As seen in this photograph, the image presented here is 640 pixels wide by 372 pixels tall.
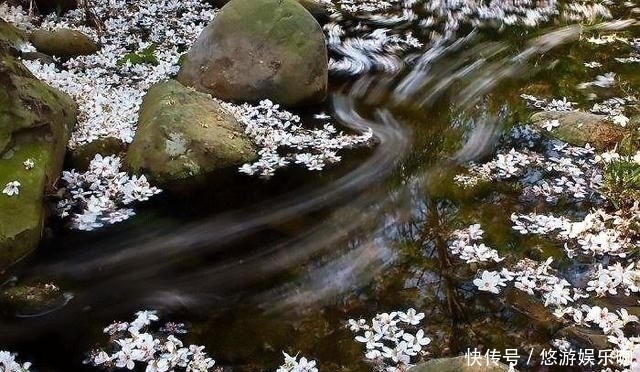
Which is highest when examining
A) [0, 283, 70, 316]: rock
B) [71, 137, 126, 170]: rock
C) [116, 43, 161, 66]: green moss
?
[116, 43, 161, 66]: green moss

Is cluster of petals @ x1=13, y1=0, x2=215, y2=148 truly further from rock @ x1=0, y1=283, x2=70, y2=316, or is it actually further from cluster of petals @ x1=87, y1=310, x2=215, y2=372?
cluster of petals @ x1=87, y1=310, x2=215, y2=372

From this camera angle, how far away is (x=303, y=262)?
573cm

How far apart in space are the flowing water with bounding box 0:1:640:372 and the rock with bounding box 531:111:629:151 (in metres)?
0.66

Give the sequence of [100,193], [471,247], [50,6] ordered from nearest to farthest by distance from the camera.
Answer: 1. [471,247]
2. [100,193]
3. [50,6]

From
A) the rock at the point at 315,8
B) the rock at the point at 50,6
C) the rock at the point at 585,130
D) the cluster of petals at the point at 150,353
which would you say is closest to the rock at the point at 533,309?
the cluster of petals at the point at 150,353

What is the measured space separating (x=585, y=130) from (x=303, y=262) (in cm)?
453

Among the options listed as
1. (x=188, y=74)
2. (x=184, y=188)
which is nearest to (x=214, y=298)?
(x=184, y=188)

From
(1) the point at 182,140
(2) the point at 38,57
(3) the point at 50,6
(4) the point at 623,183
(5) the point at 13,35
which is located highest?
(4) the point at 623,183

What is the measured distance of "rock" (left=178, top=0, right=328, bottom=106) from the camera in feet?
29.6

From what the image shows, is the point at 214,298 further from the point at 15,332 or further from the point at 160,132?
the point at 160,132

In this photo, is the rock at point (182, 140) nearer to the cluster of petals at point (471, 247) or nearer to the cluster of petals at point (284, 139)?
the cluster of petals at point (284, 139)

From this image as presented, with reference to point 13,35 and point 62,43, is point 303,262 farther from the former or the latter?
point 62,43

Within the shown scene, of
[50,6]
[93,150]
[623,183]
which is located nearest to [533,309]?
[623,183]

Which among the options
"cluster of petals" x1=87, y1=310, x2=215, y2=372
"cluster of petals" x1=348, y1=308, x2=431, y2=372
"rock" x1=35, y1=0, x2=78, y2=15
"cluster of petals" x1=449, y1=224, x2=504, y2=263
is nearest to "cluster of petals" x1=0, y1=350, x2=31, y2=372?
"cluster of petals" x1=87, y1=310, x2=215, y2=372
